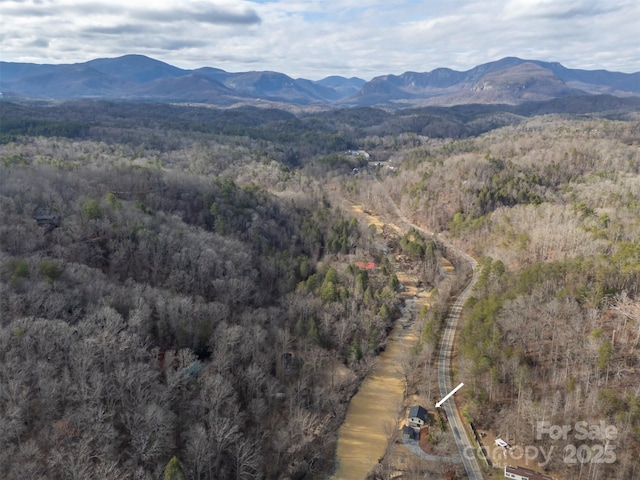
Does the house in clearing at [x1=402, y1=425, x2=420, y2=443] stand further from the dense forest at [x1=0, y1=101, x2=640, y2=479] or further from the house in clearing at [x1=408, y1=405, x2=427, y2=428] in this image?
the dense forest at [x1=0, y1=101, x2=640, y2=479]

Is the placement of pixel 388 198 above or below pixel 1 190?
below

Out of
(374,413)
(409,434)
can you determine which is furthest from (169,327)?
(409,434)

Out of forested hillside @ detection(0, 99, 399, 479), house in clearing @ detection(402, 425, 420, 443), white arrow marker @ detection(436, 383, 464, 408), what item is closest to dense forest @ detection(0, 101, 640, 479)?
forested hillside @ detection(0, 99, 399, 479)

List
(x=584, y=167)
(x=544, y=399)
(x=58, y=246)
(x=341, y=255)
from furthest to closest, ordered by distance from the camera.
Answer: (x=584, y=167)
(x=341, y=255)
(x=58, y=246)
(x=544, y=399)

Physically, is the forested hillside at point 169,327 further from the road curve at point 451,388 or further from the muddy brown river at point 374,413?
the road curve at point 451,388

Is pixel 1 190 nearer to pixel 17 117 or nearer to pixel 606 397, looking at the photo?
pixel 606 397

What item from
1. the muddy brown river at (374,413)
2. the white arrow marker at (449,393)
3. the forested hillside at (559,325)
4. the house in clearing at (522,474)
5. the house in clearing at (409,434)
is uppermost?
the forested hillside at (559,325)

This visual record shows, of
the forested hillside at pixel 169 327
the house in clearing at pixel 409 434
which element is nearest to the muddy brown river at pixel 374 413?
the house in clearing at pixel 409 434

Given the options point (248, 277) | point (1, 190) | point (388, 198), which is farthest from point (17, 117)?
point (248, 277)
